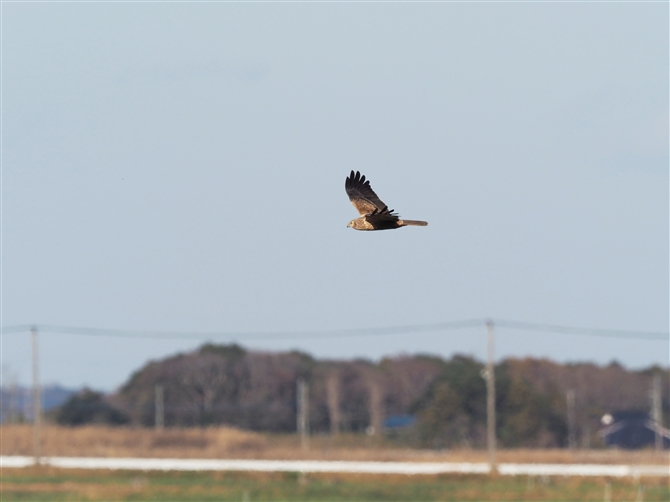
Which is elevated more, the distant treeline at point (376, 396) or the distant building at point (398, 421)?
the distant treeline at point (376, 396)

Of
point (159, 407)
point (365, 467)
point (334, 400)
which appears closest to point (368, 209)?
point (365, 467)

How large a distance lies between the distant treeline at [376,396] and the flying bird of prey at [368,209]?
168ft

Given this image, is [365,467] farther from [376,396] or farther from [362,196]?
[376,396]

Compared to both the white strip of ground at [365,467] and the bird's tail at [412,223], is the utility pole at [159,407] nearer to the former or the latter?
the white strip of ground at [365,467]

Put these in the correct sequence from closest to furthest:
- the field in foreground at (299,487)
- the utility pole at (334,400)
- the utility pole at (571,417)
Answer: the field in foreground at (299,487) → the utility pole at (571,417) → the utility pole at (334,400)

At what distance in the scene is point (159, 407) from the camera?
2525 inches

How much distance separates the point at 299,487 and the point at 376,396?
36729 millimetres

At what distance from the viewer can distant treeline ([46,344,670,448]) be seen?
210 ft

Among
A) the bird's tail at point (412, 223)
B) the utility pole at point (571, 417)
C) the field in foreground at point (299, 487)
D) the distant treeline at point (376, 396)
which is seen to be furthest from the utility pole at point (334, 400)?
the bird's tail at point (412, 223)

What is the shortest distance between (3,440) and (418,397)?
1140 inches

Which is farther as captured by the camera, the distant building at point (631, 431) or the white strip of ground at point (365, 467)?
the distant building at point (631, 431)

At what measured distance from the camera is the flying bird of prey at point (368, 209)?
348 inches

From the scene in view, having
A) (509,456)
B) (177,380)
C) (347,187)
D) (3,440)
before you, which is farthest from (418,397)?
(347,187)

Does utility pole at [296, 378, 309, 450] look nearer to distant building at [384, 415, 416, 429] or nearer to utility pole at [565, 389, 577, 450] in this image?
distant building at [384, 415, 416, 429]
